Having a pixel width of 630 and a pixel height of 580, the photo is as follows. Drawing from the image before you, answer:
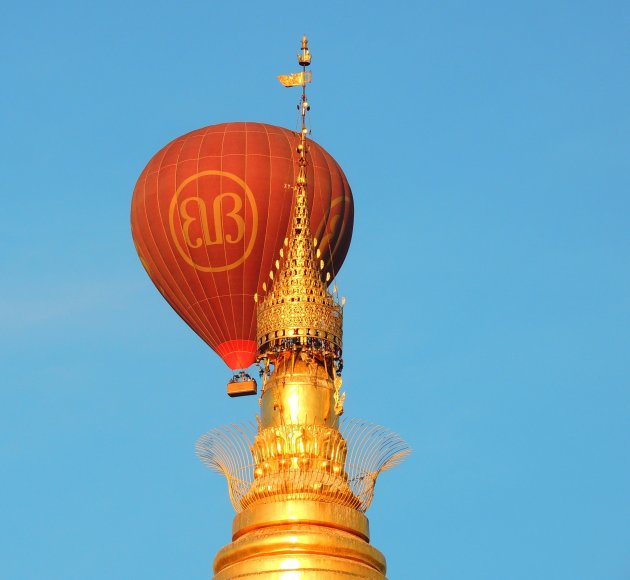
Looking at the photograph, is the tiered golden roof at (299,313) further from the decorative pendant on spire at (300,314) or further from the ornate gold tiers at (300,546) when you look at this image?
the ornate gold tiers at (300,546)

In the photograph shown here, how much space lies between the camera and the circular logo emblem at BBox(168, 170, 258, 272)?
79688 mm

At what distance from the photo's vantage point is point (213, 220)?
262ft

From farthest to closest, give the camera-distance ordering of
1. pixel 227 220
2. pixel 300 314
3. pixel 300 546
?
pixel 227 220 < pixel 300 314 < pixel 300 546

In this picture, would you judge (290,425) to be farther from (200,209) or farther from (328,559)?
(200,209)

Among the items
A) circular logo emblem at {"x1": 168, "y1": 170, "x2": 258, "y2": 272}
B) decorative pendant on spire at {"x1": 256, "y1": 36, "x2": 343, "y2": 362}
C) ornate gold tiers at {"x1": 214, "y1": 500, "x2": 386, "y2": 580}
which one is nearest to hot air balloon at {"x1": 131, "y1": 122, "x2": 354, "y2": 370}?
circular logo emblem at {"x1": 168, "y1": 170, "x2": 258, "y2": 272}

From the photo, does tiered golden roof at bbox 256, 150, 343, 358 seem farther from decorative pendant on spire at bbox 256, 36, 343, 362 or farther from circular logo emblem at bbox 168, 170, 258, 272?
circular logo emblem at bbox 168, 170, 258, 272

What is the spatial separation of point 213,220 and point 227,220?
0.45 metres

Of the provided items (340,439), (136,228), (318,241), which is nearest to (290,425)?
(340,439)

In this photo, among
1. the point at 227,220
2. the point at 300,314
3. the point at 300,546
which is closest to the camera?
the point at 300,546

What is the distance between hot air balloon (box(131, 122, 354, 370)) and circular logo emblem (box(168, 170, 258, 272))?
1.3 inches

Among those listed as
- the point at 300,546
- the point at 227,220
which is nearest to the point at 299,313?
the point at 300,546

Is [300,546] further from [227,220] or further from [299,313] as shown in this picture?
[227,220]

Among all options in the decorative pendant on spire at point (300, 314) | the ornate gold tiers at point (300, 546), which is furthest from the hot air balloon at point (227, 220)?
the ornate gold tiers at point (300, 546)

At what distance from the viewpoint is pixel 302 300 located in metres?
63.9
